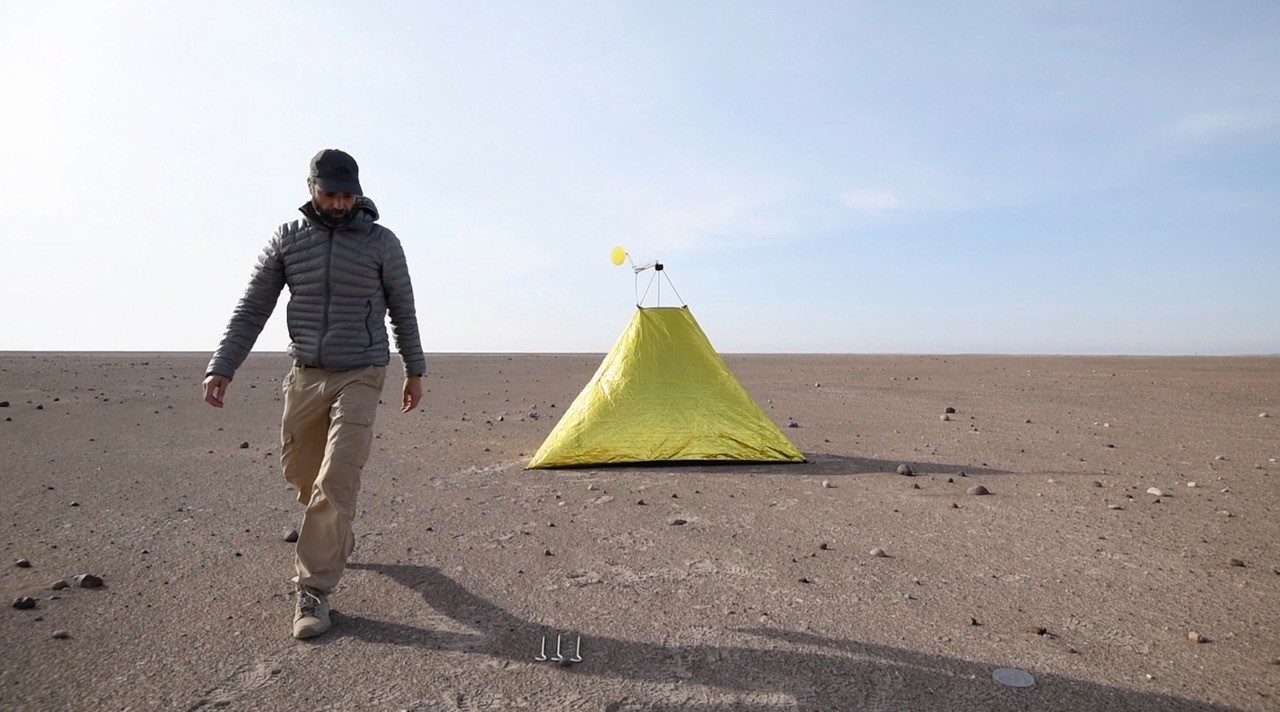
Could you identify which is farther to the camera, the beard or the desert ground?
the beard

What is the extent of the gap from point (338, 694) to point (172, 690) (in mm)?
690

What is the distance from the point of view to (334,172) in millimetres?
4102

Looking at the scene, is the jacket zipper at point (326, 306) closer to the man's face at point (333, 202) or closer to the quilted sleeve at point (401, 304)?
the man's face at point (333, 202)

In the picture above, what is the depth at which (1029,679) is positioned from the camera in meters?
3.39

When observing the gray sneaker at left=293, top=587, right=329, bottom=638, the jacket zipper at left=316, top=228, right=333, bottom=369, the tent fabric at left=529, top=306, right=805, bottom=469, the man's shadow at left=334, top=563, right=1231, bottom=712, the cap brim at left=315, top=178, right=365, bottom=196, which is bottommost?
the man's shadow at left=334, top=563, right=1231, bottom=712

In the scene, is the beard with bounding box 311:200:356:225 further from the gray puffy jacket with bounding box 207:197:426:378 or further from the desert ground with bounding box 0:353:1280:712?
the desert ground with bounding box 0:353:1280:712

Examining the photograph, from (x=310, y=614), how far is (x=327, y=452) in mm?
779

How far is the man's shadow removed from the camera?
126 inches

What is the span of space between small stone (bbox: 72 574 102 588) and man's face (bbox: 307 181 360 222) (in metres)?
2.51

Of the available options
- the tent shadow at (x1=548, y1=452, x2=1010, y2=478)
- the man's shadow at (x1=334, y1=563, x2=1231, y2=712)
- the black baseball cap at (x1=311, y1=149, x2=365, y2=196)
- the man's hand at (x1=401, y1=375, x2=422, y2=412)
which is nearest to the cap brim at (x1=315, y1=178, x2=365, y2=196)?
the black baseball cap at (x1=311, y1=149, x2=365, y2=196)

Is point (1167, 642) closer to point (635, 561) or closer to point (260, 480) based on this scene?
point (635, 561)

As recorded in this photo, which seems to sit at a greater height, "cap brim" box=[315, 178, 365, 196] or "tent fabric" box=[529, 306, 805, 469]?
"cap brim" box=[315, 178, 365, 196]

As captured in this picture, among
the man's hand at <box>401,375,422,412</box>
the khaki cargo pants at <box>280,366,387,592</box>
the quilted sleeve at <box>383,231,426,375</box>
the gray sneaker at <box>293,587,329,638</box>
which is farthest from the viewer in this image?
the man's hand at <box>401,375,422,412</box>

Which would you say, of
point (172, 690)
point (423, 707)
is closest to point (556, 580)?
point (423, 707)
